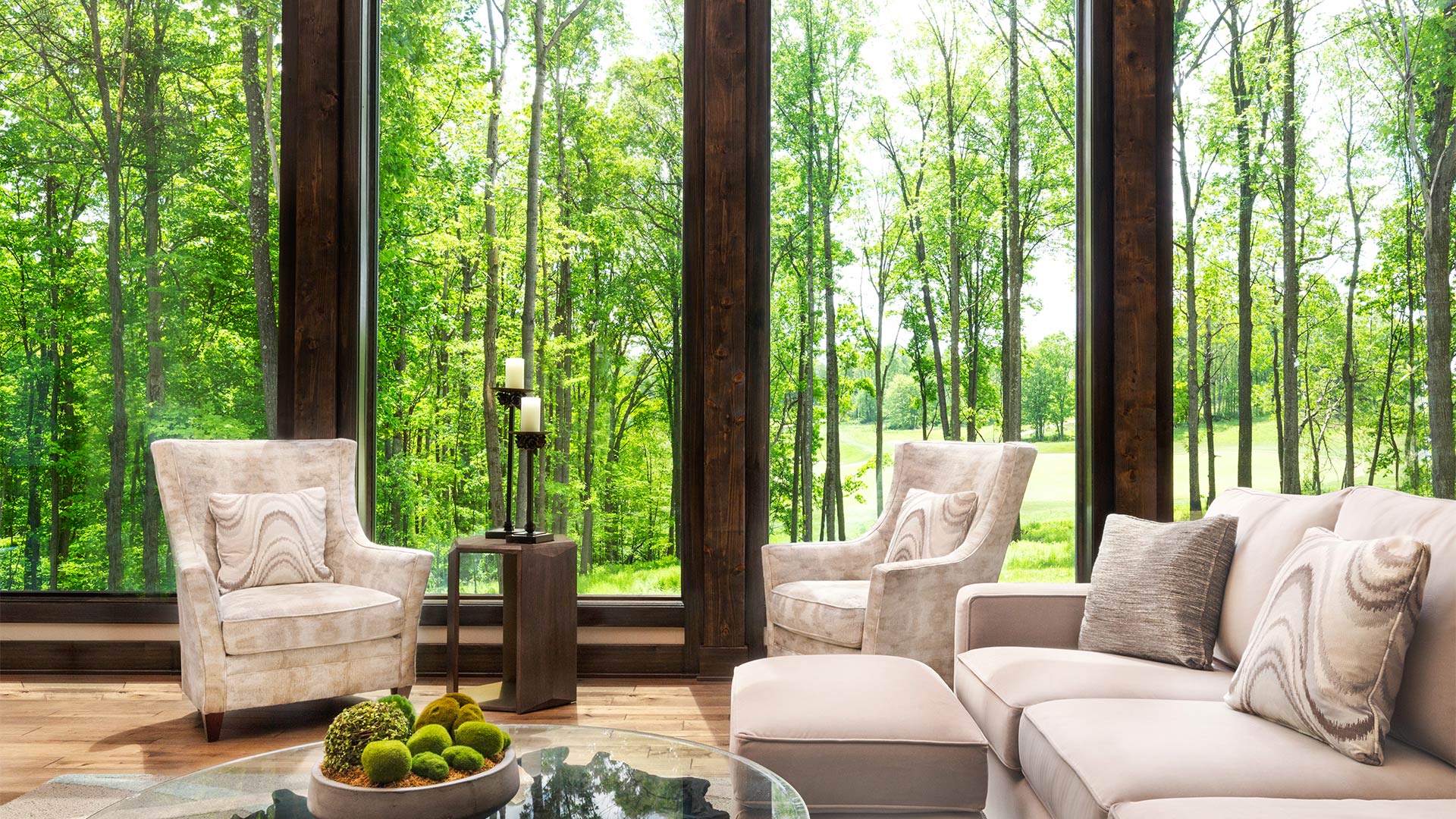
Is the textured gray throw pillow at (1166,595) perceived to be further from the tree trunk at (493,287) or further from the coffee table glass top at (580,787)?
the tree trunk at (493,287)

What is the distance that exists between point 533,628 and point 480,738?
1779mm

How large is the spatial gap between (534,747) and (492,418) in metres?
2.37

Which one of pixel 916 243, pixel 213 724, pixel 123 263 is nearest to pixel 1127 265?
pixel 916 243

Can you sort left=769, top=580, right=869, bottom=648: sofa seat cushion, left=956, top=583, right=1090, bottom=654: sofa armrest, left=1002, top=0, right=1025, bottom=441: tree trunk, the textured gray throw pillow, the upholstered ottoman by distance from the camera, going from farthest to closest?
left=1002, top=0, right=1025, bottom=441: tree trunk
left=769, top=580, right=869, bottom=648: sofa seat cushion
left=956, top=583, right=1090, bottom=654: sofa armrest
the textured gray throw pillow
the upholstered ottoman

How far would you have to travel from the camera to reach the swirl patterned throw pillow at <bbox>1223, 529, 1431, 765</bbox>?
1477mm

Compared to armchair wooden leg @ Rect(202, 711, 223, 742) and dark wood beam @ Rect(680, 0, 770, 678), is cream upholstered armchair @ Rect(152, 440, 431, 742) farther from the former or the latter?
dark wood beam @ Rect(680, 0, 770, 678)

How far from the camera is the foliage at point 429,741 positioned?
1302 mm

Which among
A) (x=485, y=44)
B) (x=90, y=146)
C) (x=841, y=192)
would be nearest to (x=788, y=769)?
(x=841, y=192)

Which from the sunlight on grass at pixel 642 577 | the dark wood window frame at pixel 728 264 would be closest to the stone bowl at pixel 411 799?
the dark wood window frame at pixel 728 264

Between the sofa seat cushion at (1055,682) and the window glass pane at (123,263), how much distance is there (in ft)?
10.1

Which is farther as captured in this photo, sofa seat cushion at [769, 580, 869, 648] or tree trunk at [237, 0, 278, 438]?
tree trunk at [237, 0, 278, 438]

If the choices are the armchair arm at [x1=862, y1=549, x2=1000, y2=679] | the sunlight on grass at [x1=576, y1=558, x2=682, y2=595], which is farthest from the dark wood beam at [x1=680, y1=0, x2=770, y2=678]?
the armchair arm at [x1=862, y1=549, x2=1000, y2=679]

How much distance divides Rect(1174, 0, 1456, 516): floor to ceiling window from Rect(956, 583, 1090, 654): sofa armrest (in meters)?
1.70

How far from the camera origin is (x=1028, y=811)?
180cm
